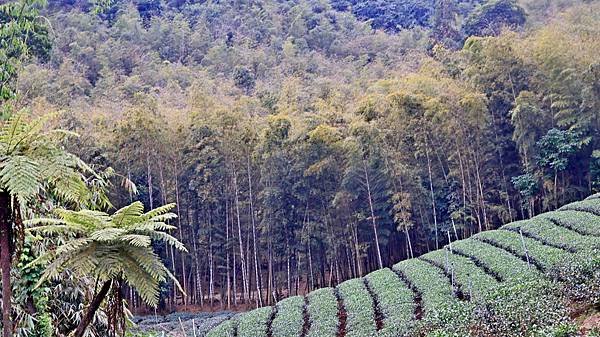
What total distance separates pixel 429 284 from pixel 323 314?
2.33m

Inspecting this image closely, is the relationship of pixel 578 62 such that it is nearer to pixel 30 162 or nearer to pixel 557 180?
pixel 557 180

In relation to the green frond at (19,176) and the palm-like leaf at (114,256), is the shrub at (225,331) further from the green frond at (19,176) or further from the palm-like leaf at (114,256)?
the green frond at (19,176)

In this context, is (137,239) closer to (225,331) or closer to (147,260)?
(147,260)

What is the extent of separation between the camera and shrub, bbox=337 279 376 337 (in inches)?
406

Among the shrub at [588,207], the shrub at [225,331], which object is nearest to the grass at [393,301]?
the shrub at [225,331]

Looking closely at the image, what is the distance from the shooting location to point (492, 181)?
68.3 feet

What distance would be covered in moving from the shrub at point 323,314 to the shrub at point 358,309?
0.26 meters

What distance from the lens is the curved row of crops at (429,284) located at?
34.8 feet

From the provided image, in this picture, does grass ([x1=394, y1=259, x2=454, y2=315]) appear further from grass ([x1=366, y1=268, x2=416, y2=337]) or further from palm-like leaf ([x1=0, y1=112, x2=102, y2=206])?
palm-like leaf ([x1=0, y1=112, x2=102, y2=206])

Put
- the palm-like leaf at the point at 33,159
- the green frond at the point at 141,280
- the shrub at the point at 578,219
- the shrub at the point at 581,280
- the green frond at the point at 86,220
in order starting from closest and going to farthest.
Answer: the palm-like leaf at the point at 33,159, the green frond at the point at 141,280, the green frond at the point at 86,220, the shrub at the point at 581,280, the shrub at the point at 578,219

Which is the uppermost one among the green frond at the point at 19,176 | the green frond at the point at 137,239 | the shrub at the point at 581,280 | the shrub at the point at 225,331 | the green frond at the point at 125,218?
the green frond at the point at 19,176

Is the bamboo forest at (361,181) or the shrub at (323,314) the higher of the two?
the bamboo forest at (361,181)

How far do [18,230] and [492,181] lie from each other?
1917cm

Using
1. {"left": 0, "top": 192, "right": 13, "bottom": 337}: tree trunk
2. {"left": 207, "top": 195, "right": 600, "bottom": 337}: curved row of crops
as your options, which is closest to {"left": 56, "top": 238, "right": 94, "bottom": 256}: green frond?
{"left": 0, "top": 192, "right": 13, "bottom": 337}: tree trunk
